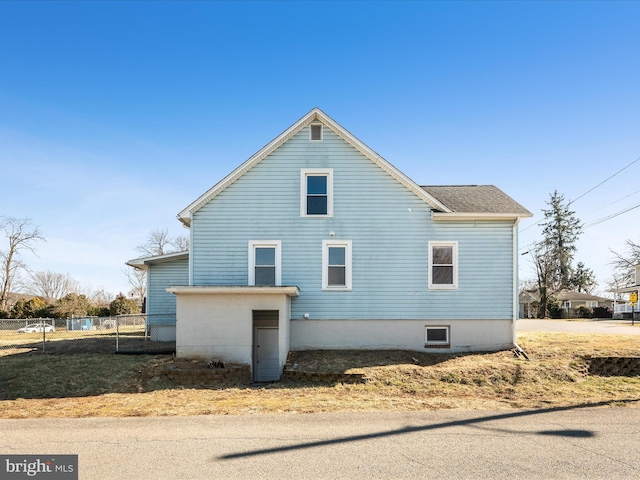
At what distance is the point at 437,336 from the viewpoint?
58.7 ft

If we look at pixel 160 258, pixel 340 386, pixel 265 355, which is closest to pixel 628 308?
pixel 265 355

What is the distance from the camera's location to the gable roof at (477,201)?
17.6m

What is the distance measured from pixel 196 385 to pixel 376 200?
29.4 feet

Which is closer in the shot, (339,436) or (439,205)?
(339,436)

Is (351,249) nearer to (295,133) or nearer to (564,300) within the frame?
(295,133)

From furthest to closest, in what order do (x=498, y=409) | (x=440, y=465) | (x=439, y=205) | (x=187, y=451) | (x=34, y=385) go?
(x=439, y=205) → (x=34, y=385) → (x=498, y=409) → (x=187, y=451) → (x=440, y=465)

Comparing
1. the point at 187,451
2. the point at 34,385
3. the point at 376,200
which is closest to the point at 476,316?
the point at 376,200

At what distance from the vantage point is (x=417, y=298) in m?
17.7

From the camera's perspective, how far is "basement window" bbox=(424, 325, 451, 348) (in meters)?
17.8

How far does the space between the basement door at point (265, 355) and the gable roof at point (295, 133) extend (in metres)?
5.16

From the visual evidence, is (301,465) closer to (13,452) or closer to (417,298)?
(13,452)

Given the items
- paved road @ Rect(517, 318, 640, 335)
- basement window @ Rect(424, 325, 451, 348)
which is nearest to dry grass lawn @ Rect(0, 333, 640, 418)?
basement window @ Rect(424, 325, 451, 348)

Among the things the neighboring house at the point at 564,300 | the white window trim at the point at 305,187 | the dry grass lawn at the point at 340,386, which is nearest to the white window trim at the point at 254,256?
the white window trim at the point at 305,187

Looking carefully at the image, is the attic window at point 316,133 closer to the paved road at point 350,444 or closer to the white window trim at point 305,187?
the white window trim at point 305,187
